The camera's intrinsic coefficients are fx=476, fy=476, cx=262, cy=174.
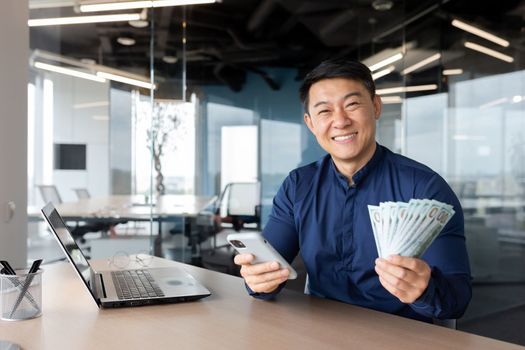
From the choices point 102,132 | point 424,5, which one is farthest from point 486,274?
point 102,132

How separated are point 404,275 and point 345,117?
63 cm

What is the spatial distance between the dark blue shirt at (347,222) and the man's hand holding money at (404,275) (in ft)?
0.78

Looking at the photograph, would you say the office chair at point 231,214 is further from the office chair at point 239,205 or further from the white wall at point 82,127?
the white wall at point 82,127

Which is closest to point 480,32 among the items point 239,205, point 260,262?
point 239,205

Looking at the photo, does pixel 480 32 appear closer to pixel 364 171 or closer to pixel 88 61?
pixel 364 171

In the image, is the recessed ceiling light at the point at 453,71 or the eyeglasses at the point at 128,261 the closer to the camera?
the eyeglasses at the point at 128,261

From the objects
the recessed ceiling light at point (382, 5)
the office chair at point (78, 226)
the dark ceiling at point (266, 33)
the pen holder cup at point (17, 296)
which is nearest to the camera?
the pen holder cup at point (17, 296)

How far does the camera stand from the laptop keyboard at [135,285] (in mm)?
1406

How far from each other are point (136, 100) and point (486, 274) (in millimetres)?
3726

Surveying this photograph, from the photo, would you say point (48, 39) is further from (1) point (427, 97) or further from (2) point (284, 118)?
(1) point (427, 97)

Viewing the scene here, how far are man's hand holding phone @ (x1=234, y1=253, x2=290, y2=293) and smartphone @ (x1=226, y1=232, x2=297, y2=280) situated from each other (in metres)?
0.01

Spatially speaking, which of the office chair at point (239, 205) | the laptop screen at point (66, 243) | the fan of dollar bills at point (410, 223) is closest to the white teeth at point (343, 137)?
the fan of dollar bills at point (410, 223)

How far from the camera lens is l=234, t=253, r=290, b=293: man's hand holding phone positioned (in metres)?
1.28

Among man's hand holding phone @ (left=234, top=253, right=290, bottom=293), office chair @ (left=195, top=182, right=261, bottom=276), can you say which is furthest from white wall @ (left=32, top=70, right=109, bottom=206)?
man's hand holding phone @ (left=234, top=253, right=290, bottom=293)
